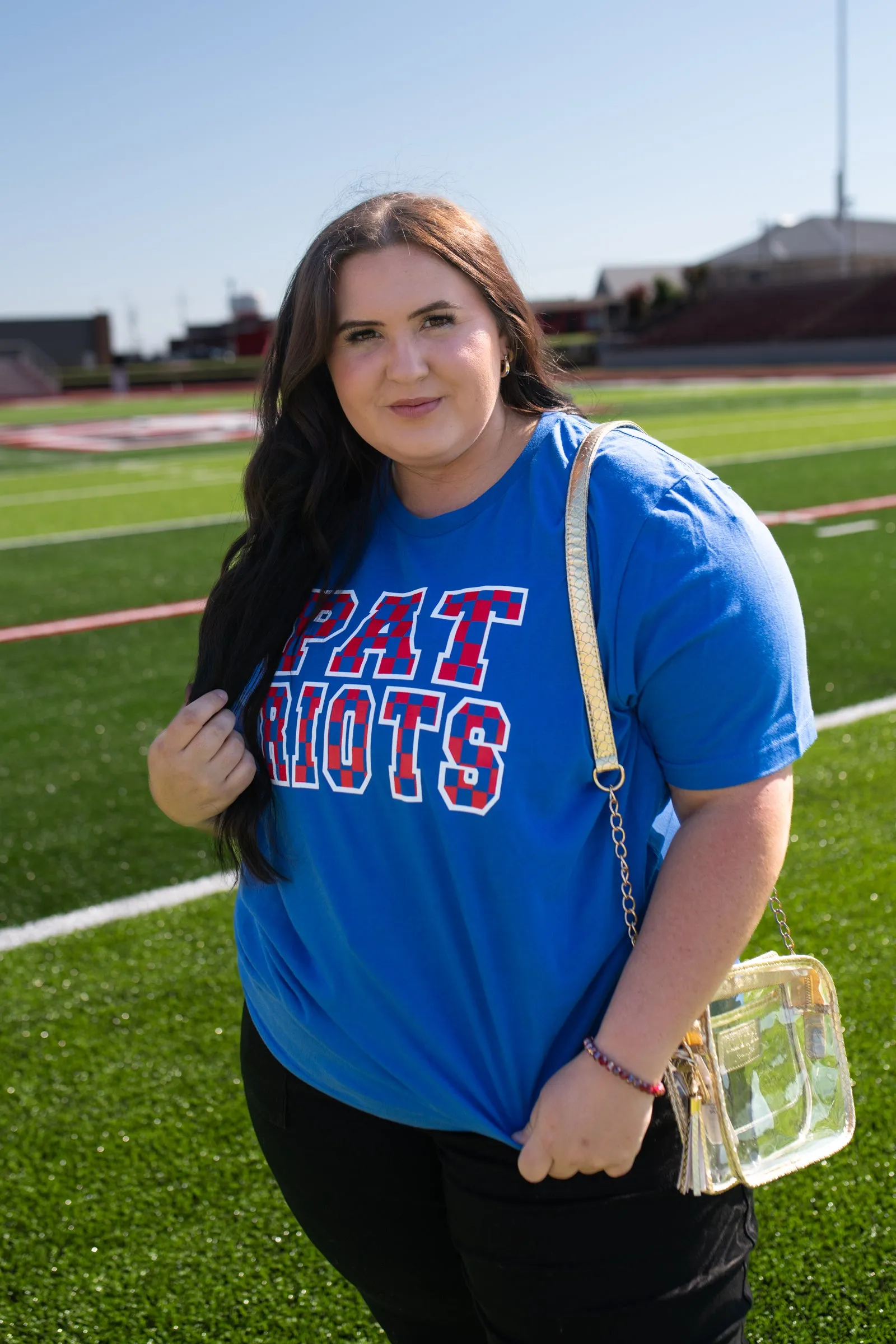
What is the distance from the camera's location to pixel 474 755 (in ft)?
4.54

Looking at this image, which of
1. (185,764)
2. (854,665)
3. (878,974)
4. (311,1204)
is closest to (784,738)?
(185,764)

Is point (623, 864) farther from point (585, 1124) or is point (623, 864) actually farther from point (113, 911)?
point (113, 911)

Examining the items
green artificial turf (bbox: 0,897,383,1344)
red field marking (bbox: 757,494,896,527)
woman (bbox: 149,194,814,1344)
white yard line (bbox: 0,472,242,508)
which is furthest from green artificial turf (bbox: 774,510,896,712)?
white yard line (bbox: 0,472,242,508)

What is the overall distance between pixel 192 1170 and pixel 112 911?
4.40 ft

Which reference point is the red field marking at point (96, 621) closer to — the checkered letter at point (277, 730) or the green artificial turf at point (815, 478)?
the green artificial turf at point (815, 478)

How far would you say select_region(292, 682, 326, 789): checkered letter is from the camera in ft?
5.07

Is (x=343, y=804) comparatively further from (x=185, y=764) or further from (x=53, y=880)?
(x=53, y=880)

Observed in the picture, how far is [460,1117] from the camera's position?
145cm

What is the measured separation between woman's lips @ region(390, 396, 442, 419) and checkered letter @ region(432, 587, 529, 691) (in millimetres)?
217

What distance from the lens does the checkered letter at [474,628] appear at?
1.40m

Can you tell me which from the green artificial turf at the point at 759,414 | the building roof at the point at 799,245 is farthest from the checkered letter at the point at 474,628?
the building roof at the point at 799,245

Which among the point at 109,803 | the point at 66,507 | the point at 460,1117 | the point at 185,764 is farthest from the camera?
the point at 66,507

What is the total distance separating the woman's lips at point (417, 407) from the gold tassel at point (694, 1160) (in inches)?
32.6

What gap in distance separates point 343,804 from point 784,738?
50 centimetres
